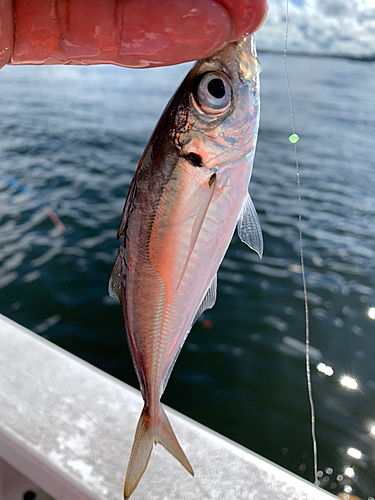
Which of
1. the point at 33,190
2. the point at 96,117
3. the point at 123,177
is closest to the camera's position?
the point at 33,190

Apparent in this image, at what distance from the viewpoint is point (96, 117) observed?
1523cm

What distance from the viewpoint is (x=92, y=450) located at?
189 centimetres

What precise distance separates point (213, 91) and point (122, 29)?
1.02ft

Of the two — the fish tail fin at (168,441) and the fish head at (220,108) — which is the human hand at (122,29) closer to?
the fish head at (220,108)

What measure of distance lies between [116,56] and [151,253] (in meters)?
0.61

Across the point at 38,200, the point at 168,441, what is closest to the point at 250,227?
the point at 168,441

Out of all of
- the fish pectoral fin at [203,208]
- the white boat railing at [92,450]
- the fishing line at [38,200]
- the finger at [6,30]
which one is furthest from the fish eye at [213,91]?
the fishing line at [38,200]

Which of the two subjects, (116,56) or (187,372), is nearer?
(116,56)

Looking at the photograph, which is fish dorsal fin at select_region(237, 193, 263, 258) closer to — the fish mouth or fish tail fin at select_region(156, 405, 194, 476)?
the fish mouth

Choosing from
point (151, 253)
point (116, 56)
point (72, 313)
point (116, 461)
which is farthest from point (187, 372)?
point (116, 56)

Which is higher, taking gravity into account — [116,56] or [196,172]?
[116,56]

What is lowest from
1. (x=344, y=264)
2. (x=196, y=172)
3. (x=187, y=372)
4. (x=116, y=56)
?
(x=187, y=372)

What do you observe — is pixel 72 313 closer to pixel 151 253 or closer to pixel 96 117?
pixel 151 253

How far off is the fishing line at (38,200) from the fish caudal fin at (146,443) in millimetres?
5661
